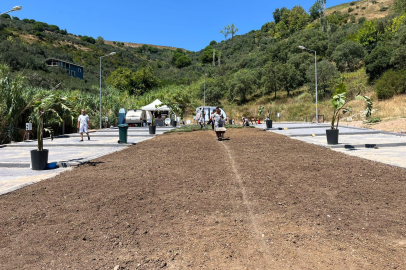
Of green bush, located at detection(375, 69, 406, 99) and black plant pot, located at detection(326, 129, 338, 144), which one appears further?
green bush, located at detection(375, 69, 406, 99)

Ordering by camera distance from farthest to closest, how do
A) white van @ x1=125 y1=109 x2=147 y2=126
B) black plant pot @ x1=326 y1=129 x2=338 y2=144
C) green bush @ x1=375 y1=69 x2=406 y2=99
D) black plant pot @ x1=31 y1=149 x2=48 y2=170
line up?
green bush @ x1=375 y1=69 x2=406 y2=99
white van @ x1=125 y1=109 x2=147 y2=126
black plant pot @ x1=326 y1=129 x2=338 y2=144
black plant pot @ x1=31 y1=149 x2=48 y2=170

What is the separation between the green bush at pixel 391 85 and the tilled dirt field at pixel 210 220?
32.0m

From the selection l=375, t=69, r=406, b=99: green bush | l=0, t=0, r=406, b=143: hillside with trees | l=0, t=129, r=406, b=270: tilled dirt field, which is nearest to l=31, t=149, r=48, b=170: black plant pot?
l=0, t=129, r=406, b=270: tilled dirt field

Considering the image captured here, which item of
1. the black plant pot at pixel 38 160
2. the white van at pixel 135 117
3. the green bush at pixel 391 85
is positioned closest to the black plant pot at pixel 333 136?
the black plant pot at pixel 38 160

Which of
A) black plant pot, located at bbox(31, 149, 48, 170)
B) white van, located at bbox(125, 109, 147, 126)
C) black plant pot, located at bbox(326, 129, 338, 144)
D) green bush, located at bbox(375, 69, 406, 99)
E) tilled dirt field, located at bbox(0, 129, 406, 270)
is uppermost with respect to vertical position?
green bush, located at bbox(375, 69, 406, 99)

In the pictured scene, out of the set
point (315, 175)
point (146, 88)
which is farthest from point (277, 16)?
point (315, 175)

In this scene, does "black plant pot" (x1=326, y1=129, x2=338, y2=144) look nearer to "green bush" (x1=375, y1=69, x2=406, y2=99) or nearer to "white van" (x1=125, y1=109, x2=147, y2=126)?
"white van" (x1=125, y1=109, x2=147, y2=126)

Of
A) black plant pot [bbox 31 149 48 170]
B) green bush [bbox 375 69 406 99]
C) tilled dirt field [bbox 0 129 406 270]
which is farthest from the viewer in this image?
green bush [bbox 375 69 406 99]

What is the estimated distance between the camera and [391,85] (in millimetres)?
34531

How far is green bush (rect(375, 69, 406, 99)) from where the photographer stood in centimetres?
3391

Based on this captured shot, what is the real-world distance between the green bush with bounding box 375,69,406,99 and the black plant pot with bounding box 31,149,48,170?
36068 mm

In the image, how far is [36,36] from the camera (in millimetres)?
86562

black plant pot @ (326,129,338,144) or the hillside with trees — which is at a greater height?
the hillside with trees

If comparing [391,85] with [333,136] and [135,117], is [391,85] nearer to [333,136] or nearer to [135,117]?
[333,136]
